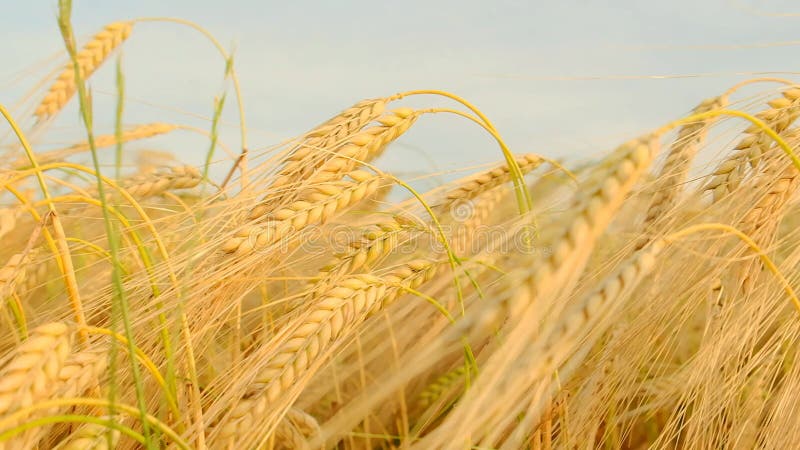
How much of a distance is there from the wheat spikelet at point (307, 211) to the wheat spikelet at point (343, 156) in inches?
1.5

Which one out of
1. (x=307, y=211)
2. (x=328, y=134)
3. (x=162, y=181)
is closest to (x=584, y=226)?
(x=307, y=211)

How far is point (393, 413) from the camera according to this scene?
6.57 feet

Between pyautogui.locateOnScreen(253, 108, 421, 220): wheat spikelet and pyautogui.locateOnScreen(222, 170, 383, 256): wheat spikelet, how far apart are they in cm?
4

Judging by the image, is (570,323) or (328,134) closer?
(570,323)

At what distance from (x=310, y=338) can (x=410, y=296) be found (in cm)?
73

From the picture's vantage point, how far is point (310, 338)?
1.12m

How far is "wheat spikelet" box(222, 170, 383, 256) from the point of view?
122cm

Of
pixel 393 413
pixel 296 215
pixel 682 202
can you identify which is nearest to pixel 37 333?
pixel 296 215

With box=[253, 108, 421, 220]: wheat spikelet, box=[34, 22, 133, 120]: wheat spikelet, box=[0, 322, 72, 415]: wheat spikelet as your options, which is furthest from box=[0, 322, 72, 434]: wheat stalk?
box=[34, 22, 133, 120]: wheat spikelet

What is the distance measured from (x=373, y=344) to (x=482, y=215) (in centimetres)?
54

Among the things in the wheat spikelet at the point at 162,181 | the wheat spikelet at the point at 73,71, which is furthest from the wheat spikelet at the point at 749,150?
the wheat spikelet at the point at 73,71

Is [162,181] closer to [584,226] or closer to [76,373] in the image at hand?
[76,373]

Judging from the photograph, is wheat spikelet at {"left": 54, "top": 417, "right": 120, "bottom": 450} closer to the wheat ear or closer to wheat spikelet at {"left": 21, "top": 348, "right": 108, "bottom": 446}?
wheat spikelet at {"left": 21, "top": 348, "right": 108, "bottom": 446}

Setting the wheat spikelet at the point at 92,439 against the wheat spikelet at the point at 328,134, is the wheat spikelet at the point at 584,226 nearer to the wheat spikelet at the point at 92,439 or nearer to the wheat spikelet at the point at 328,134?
the wheat spikelet at the point at 92,439
